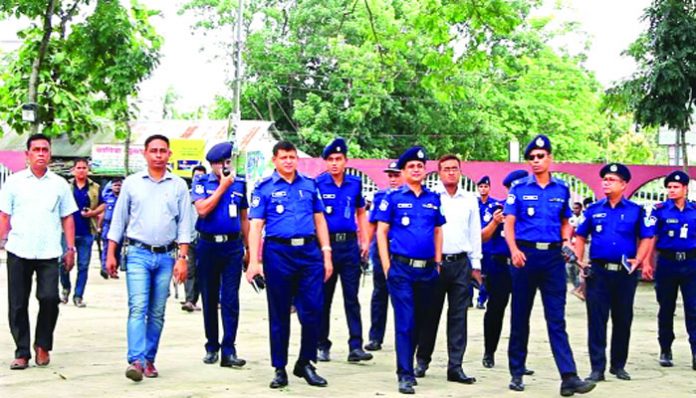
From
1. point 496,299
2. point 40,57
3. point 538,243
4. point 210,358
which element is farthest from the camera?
point 40,57

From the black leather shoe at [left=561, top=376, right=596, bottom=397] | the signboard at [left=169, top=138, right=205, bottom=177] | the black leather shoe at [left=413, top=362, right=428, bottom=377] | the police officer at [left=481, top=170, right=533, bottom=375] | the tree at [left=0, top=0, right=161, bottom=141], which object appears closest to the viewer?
the black leather shoe at [left=561, top=376, right=596, bottom=397]

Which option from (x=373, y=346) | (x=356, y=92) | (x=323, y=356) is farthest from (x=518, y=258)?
(x=356, y=92)

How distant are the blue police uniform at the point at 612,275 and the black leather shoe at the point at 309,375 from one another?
2.44 m

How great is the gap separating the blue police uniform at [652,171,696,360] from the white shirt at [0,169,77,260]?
566 cm

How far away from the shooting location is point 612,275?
33.1ft

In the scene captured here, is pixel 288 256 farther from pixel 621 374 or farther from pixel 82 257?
pixel 82 257

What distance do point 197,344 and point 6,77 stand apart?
618 inches

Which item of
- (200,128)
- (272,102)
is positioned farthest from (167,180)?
(272,102)

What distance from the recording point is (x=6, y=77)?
25.6 meters

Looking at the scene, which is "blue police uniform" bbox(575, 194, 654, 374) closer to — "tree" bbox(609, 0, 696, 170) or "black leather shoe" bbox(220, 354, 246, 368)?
"black leather shoe" bbox(220, 354, 246, 368)

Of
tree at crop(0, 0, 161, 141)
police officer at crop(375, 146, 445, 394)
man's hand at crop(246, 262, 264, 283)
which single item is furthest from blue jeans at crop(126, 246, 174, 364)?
tree at crop(0, 0, 161, 141)

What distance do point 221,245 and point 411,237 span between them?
1824 millimetres

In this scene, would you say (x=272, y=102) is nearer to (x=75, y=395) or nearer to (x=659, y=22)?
(x=659, y=22)

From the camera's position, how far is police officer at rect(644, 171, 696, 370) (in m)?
11.3
